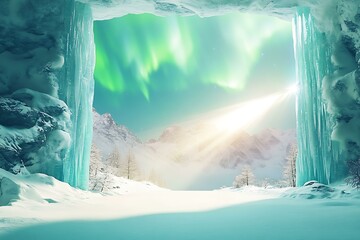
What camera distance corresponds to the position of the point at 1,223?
22.6 ft

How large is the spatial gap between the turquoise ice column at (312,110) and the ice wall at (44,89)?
1586 cm

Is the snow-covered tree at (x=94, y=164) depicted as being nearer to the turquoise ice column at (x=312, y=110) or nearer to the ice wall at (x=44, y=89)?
the ice wall at (x=44, y=89)

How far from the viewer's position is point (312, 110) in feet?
80.1

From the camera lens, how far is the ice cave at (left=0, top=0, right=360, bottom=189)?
17.6m

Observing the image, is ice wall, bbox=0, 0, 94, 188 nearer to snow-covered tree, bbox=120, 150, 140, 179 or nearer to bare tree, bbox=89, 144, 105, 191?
bare tree, bbox=89, 144, 105, 191

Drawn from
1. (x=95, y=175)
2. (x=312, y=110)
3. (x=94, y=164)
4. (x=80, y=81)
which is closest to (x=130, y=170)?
(x=94, y=164)

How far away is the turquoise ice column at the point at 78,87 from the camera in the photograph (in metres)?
20.8

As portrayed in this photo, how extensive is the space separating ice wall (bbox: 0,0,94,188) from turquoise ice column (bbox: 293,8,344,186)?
15.9 m

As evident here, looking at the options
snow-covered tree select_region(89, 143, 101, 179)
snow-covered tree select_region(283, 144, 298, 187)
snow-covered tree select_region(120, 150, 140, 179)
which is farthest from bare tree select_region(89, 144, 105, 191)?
snow-covered tree select_region(283, 144, 298, 187)

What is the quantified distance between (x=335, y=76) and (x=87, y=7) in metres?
17.9

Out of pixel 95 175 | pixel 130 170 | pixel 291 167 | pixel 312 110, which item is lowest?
pixel 95 175

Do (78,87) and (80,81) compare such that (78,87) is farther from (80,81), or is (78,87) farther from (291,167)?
(291,167)

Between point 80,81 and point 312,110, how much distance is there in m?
16.7

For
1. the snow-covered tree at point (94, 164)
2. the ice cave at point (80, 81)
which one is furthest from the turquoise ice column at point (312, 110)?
the snow-covered tree at point (94, 164)
